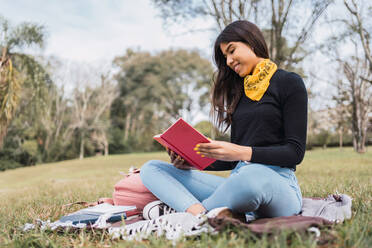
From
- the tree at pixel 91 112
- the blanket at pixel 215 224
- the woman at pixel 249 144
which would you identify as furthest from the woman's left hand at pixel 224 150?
the tree at pixel 91 112

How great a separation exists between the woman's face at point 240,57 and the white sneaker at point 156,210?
946mm

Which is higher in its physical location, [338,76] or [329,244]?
[338,76]

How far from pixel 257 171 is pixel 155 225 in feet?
1.87

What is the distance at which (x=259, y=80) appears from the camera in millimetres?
1911

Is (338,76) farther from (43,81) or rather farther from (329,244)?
(329,244)

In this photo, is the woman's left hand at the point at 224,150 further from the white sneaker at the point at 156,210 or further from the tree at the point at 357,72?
the tree at the point at 357,72

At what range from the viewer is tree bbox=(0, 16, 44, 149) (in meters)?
7.73

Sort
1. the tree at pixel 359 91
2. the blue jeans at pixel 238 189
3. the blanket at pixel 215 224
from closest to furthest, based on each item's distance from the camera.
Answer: the blanket at pixel 215 224, the blue jeans at pixel 238 189, the tree at pixel 359 91

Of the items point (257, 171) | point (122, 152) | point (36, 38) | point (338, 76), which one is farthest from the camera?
point (122, 152)

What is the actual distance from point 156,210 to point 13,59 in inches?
329

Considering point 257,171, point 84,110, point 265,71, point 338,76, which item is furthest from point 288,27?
point 84,110

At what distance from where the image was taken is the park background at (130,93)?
12.0 ft

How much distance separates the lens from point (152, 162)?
2.01m

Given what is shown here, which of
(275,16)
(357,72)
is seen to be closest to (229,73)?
(275,16)
